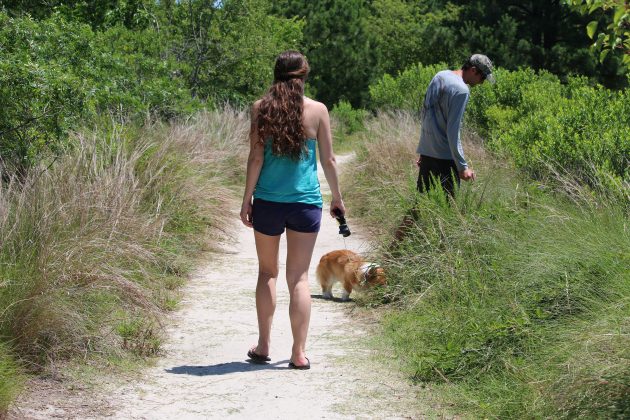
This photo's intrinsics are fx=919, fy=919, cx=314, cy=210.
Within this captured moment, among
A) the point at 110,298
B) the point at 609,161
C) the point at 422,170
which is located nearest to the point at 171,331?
the point at 110,298

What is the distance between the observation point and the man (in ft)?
25.3

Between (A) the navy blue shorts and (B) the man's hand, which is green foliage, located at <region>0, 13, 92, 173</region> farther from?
(B) the man's hand

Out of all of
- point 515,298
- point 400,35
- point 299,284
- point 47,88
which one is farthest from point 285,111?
point 400,35

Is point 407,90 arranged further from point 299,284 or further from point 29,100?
point 299,284

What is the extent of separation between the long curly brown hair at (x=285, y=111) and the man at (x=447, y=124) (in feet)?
7.04

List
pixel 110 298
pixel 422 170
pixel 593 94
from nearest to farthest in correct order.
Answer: pixel 110 298
pixel 422 170
pixel 593 94

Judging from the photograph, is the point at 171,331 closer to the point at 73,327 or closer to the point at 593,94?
the point at 73,327

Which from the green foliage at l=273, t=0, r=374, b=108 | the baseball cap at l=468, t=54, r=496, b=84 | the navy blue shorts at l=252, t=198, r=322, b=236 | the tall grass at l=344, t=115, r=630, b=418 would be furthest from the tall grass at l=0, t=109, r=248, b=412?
the green foliage at l=273, t=0, r=374, b=108

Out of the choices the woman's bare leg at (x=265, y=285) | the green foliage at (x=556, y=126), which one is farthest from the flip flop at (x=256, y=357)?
the green foliage at (x=556, y=126)

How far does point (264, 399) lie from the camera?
213 inches

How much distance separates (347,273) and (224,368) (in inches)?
82.9

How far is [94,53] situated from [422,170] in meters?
5.08

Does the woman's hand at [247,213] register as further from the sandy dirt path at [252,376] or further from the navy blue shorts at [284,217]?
the sandy dirt path at [252,376]

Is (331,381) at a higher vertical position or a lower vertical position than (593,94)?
lower
